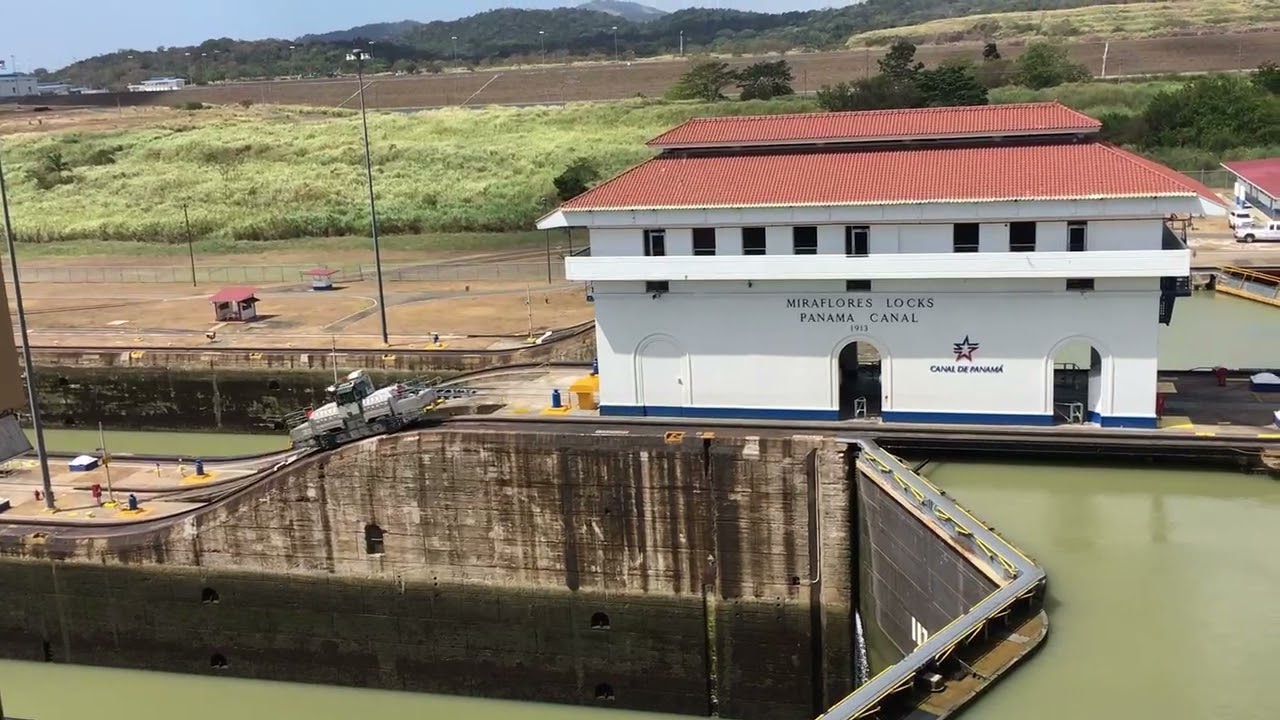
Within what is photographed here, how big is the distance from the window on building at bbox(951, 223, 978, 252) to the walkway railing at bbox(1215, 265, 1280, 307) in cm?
2547

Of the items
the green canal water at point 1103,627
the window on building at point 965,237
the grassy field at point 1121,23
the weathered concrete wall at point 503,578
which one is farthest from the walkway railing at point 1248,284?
the grassy field at point 1121,23

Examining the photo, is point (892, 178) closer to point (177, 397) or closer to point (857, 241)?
point (857, 241)

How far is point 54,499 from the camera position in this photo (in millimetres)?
28609

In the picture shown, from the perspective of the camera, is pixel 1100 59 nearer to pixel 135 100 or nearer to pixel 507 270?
pixel 507 270

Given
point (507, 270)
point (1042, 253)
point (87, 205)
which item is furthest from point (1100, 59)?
point (1042, 253)

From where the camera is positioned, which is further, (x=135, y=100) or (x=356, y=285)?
(x=135, y=100)

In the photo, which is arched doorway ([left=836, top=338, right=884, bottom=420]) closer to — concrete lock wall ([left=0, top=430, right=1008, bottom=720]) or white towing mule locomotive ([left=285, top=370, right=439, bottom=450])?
concrete lock wall ([left=0, top=430, right=1008, bottom=720])

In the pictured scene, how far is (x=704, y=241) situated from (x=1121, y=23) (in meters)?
160

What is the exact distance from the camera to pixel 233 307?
4891 centimetres

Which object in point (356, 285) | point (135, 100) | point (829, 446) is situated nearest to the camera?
point (829, 446)

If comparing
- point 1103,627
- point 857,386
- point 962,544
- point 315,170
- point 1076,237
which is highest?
point 315,170

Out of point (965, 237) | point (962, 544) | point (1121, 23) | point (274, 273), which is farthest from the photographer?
point (1121, 23)

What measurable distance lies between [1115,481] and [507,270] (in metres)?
39.8

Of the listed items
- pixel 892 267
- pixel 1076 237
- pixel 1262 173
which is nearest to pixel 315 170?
pixel 1262 173
